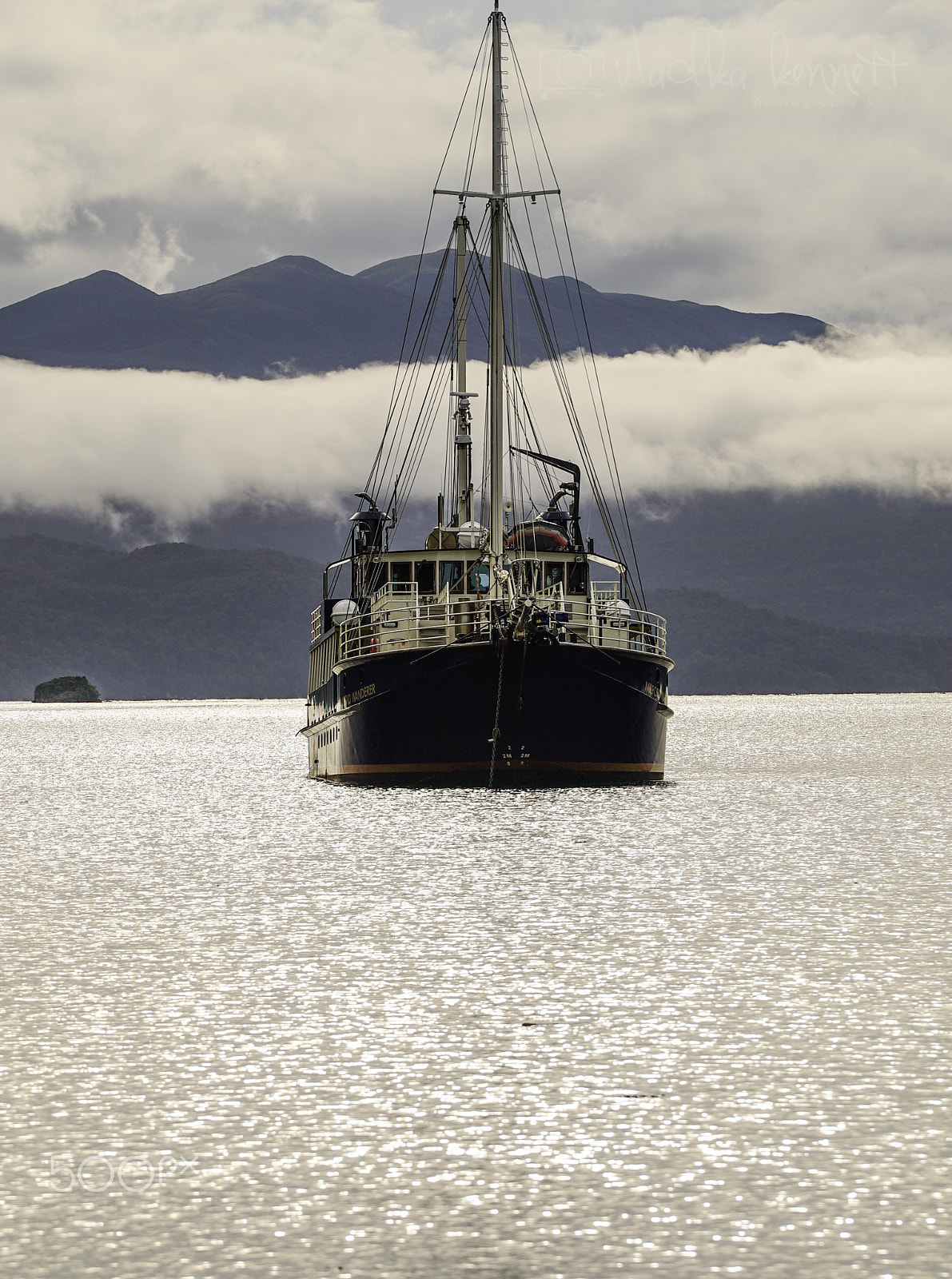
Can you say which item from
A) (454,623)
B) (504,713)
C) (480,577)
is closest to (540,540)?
(480,577)

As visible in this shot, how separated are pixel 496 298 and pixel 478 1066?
37.3 m

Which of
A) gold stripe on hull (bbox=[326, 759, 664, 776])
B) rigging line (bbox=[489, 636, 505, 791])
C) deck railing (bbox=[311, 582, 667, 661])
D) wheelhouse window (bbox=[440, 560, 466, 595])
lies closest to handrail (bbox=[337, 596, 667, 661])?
deck railing (bbox=[311, 582, 667, 661])

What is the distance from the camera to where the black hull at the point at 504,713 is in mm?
42781

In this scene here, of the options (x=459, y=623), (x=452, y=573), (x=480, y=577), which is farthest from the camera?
(x=452, y=573)

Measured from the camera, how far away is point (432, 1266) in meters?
8.87

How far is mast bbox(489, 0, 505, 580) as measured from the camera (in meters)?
47.0

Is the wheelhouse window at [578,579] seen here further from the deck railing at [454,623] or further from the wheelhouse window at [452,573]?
the wheelhouse window at [452,573]

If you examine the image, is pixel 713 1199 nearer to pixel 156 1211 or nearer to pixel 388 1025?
pixel 156 1211

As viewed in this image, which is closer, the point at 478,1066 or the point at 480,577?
the point at 478,1066

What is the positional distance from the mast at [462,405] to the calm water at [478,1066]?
27124 mm

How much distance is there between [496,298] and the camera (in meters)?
48.1

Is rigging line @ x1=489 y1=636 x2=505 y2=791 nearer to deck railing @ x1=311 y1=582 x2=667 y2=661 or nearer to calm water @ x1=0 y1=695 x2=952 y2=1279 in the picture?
deck railing @ x1=311 y1=582 x2=667 y2=661

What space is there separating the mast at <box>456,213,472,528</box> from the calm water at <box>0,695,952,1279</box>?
27.1 metres

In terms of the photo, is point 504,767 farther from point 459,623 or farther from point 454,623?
point 454,623
